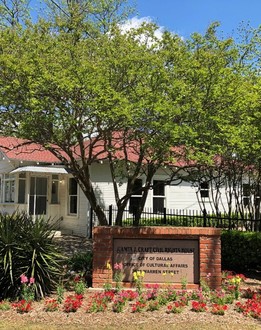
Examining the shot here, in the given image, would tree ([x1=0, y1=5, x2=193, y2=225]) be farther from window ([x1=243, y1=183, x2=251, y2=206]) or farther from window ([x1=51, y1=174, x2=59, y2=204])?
window ([x1=51, y1=174, x2=59, y2=204])

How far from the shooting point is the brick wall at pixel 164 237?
24.5 feet

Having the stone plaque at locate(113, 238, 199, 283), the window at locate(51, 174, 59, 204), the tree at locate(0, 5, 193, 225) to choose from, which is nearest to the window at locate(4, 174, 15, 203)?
the window at locate(51, 174, 59, 204)

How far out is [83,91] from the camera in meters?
6.67

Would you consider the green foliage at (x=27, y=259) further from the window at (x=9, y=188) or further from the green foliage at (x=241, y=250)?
the window at (x=9, y=188)

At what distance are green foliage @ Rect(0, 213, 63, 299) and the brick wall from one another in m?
0.82

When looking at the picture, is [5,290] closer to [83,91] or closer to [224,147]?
[83,91]

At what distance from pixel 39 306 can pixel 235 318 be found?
3261mm

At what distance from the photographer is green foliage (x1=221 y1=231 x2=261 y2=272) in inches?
366

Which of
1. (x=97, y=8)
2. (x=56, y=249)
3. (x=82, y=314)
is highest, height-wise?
(x=97, y=8)

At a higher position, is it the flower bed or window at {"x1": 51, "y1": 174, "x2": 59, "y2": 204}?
window at {"x1": 51, "y1": 174, "x2": 59, "y2": 204}

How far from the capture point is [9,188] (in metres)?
20.2

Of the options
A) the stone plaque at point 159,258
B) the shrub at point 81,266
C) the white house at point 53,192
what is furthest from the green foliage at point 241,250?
the white house at point 53,192

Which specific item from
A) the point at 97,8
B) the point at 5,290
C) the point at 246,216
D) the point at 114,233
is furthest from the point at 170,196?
the point at 5,290

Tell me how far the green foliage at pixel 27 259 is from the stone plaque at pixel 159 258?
50.7 inches
